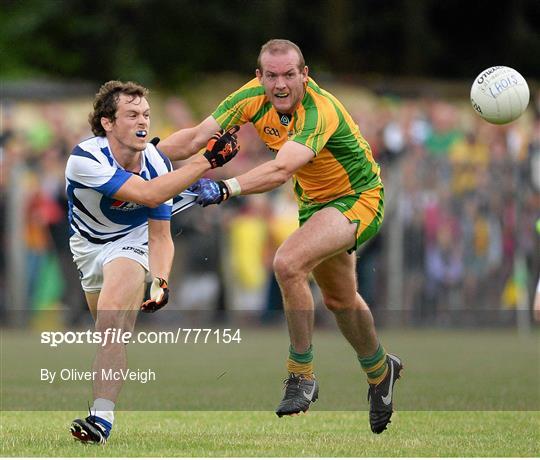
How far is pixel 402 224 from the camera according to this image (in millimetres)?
17969

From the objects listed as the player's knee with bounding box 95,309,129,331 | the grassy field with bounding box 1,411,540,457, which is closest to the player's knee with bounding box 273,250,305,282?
the grassy field with bounding box 1,411,540,457

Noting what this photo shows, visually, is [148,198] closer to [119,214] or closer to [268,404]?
[119,214]

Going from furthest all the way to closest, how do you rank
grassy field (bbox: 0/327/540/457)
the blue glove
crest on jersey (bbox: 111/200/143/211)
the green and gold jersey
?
the green and gold jersey, crest on jersey (bbox: 111/200/143/211), the blue glove, grassy field (bbox: 0/327/540/457)

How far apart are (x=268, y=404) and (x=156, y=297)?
7.87 feet

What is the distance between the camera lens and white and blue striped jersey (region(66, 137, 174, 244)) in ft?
27.1

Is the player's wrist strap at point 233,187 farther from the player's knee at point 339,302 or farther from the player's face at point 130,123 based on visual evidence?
the player's knee at point 339,302

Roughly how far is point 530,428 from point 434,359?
513cm

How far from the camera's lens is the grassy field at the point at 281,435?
7.61 m

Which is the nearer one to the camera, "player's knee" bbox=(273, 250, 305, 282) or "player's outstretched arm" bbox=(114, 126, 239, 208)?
"player's outstretched arm" bbox=(114, 126, 239, 208)

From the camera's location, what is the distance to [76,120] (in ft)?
58.6

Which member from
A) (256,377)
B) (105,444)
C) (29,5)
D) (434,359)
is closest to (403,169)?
(434,359)

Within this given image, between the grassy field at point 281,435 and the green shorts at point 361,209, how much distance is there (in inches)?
49.0

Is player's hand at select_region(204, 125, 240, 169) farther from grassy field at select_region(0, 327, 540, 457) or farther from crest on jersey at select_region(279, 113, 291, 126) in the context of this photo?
grassy field at select_region(0, 327, 540, 457)

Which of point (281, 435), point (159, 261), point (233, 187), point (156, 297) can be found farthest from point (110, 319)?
point (281, 435)
